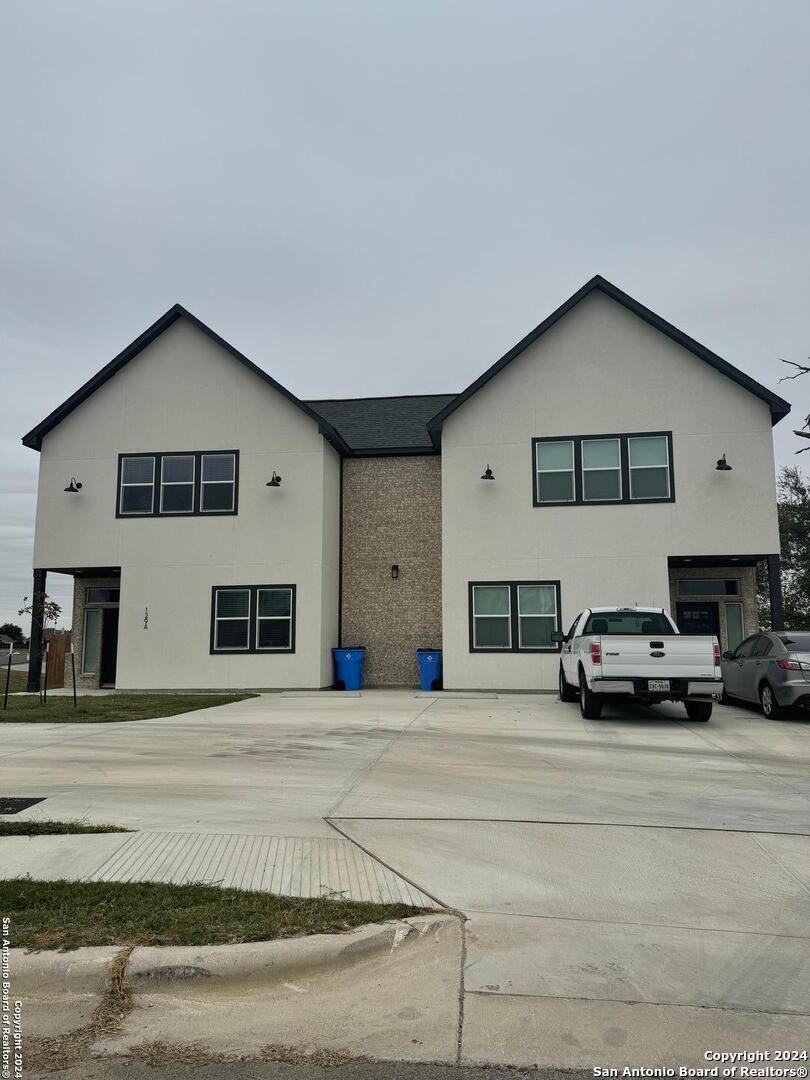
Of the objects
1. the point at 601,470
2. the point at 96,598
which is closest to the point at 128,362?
the point at 96,598

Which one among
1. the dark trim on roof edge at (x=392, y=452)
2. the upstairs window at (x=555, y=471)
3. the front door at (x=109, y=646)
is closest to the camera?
the upstairs window at (x=555, y=471)

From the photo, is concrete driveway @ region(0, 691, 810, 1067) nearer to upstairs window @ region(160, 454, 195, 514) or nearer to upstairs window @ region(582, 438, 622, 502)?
upstairs window @ region(582, 438, 622, 502)

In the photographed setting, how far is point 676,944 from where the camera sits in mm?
4488

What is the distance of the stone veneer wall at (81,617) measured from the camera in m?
22.8

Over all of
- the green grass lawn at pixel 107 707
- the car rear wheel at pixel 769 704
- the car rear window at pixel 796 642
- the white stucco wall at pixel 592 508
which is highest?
the white stucco wall at pixel 592 508

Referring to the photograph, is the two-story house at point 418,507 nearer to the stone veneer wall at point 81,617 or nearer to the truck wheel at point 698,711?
the stone veneer wall at point 81,617

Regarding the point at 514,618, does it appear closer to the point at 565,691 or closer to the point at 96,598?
the point at 565,691

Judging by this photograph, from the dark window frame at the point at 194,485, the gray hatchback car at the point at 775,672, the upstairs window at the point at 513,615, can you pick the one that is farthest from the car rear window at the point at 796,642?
the dark window frame at the point at 194,485

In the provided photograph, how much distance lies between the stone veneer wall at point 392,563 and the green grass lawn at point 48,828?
15.1 m

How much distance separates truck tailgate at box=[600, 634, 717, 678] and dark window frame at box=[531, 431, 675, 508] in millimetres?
7436

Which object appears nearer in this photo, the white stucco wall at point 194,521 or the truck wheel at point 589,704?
the truck wheel at point 589,704

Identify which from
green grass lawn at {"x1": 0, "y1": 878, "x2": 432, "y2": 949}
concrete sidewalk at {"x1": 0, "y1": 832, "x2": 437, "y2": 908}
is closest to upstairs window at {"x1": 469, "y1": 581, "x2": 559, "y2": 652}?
concrete sidewalk at {"x1": 0, "y1": 832, "x2": 437, "y2": 908}

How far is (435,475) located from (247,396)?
5377 millimetres

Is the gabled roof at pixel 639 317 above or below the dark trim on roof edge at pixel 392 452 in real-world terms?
above
